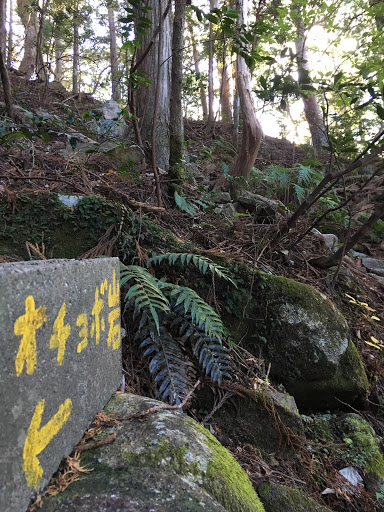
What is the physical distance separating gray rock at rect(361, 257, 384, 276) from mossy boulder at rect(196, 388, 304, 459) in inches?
119

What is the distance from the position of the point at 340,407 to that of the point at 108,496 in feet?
8.25

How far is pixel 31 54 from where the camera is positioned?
428 inches

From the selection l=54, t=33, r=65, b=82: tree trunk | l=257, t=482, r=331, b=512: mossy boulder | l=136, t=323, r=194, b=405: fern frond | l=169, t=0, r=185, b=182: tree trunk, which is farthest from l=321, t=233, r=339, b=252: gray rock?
l=54, t=33, r=65, b=82: tree trunk

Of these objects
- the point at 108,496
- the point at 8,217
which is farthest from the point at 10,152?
the point at 108,496

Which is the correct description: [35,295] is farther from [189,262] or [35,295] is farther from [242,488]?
[189,262]

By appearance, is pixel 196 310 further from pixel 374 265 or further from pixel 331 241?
pixel 374 265

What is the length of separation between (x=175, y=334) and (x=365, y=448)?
5.42ft

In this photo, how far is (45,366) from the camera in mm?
1005

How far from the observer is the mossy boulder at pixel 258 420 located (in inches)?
89.6

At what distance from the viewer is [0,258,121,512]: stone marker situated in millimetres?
837

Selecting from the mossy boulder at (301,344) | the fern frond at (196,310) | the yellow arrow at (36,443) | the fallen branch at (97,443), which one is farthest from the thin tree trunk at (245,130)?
the yellow arrow at (36,443)

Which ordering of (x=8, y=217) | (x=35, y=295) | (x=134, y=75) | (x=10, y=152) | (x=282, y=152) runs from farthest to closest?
(x=282, y=152) < (x=10, y=152) < (x=134, y=75) < (x=8, y=217) < (x=35, y=295)

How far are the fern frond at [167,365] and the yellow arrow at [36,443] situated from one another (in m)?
1.10

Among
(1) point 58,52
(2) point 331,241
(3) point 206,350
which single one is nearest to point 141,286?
(3) point 206,350
